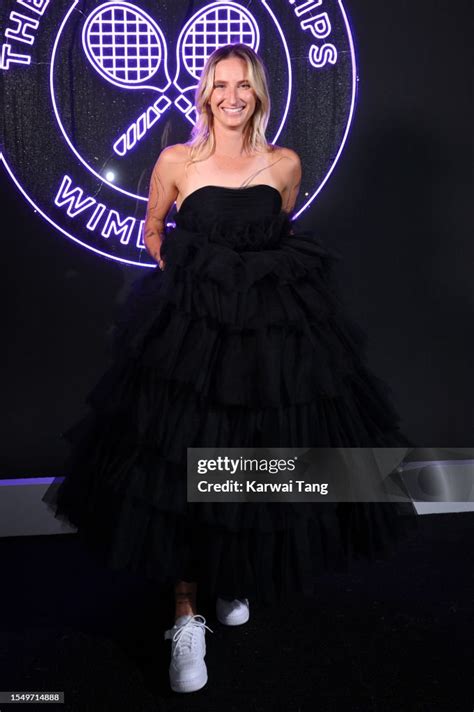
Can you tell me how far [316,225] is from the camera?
303cm

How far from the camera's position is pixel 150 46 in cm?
281

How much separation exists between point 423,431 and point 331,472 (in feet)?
4.71

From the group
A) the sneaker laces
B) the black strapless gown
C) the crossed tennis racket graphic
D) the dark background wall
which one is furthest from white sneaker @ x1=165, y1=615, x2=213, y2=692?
the crossed tennis racket graphic

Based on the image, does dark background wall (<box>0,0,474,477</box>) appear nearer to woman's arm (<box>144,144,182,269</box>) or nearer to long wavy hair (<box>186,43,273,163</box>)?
woman's arm (<box>144,144,182,269</box>)

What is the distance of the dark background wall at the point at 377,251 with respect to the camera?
9.62 ft

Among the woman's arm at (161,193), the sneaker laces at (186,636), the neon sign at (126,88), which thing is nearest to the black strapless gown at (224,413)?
the sneaker laces at (186,636)

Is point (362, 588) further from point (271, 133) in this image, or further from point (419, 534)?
point (271, 133)

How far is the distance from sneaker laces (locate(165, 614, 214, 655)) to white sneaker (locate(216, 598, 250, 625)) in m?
0.22

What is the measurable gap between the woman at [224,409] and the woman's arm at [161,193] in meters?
0.16

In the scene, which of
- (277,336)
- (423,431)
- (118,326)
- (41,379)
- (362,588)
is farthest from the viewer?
(423,431)

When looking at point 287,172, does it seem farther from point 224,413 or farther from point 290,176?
point 224,413

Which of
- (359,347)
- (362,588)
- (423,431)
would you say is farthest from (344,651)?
(423,431)

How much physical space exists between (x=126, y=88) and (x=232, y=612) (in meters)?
1.98

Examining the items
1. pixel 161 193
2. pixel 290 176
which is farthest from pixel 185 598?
pixel 290 176
